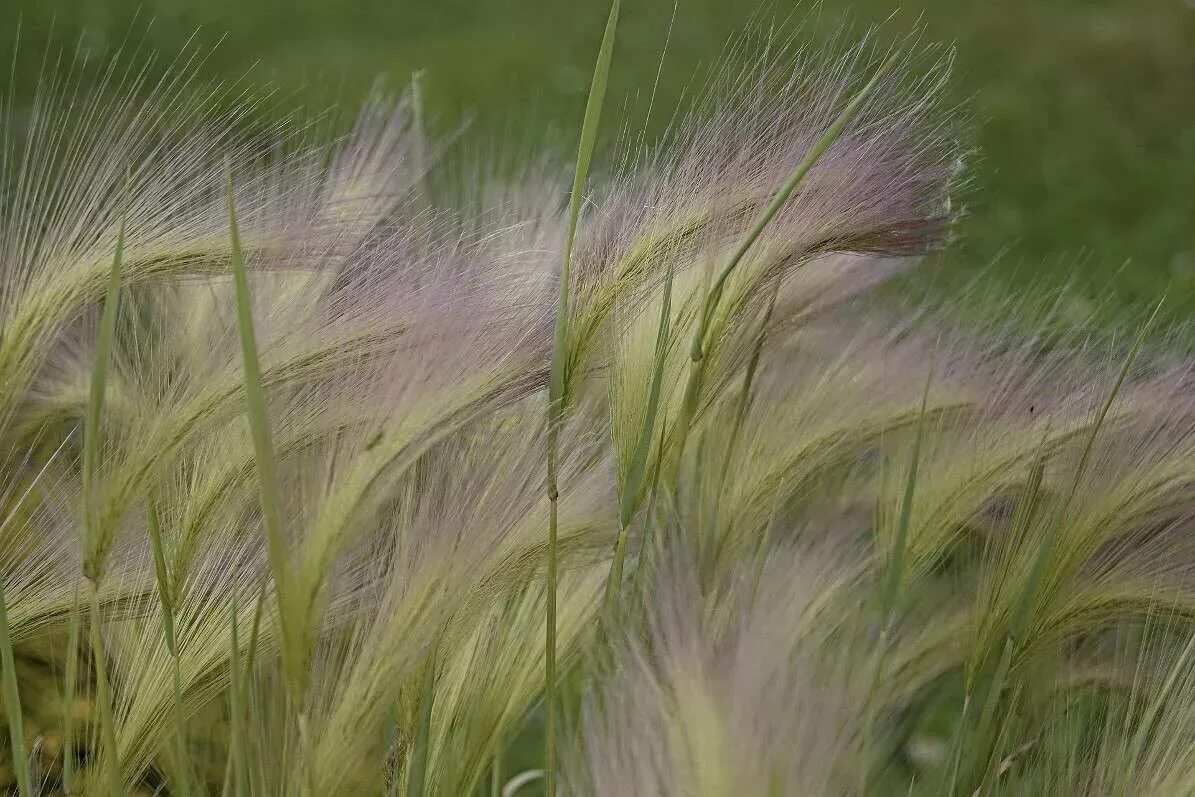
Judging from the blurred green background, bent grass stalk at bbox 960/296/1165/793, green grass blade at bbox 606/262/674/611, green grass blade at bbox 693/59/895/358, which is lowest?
bent grass stalk at bbox 960/296/1165/793

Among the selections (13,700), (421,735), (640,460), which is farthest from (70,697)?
(640,460)

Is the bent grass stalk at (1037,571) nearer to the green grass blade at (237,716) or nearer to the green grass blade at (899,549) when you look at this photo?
the green grass blade at (899,549)

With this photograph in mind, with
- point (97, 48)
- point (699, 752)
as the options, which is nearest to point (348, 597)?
point (699, 752)

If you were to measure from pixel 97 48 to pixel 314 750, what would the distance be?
3.55 meters

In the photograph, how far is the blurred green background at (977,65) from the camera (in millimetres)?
2869

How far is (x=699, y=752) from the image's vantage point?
16.0 inches

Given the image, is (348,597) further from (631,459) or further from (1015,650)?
(1015,650)

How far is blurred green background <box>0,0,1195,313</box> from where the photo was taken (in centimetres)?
287

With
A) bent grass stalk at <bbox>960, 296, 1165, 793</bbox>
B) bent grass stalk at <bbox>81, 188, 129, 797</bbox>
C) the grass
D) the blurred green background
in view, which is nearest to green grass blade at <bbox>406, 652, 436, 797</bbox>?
the grass

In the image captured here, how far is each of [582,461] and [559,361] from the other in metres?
0.06

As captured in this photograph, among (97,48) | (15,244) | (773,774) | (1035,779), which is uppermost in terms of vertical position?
(97,48)

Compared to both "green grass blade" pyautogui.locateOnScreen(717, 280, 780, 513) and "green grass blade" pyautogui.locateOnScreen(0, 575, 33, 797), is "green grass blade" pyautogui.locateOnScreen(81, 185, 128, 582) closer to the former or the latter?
"green grass blade" pyautogui.locateOnScreen(0, 575, 33, 797)

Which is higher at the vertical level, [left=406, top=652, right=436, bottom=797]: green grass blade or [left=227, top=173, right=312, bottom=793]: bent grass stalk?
[left=227, top=173, right=312, bottom=793]: bent grass stalk

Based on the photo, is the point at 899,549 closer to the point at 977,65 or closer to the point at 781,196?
the point at 781,196
